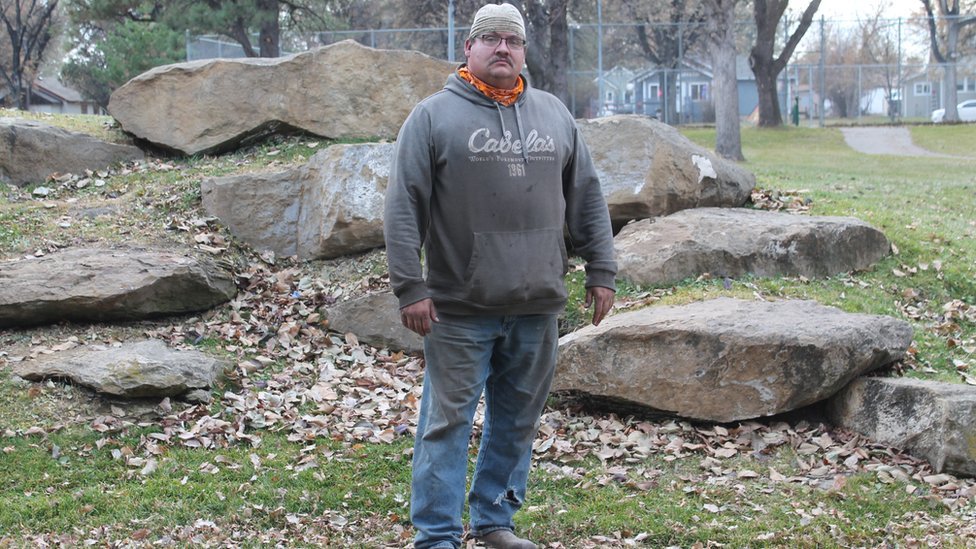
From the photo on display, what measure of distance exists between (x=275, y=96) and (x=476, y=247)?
7.65m

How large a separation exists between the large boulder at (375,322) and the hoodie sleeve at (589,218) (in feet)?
10.9

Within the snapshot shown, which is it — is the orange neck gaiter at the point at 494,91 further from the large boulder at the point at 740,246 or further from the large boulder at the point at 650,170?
the large boulder at the point at 650,170

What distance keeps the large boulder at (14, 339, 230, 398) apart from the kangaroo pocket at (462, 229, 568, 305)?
2932mm

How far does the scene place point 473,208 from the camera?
4047 mm

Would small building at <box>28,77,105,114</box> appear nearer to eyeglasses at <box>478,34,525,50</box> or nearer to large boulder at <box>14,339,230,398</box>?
large boulder at <box>14,339,230,398</box>

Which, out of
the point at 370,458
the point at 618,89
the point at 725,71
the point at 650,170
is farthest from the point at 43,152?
the point at 618,89

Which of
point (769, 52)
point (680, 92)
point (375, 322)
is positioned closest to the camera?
point (375, 322)

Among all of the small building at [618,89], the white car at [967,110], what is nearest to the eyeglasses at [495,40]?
the small building at [618,89]

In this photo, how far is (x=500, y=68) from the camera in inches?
162

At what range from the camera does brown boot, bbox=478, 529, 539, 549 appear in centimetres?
428

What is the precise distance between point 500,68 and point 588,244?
879mm

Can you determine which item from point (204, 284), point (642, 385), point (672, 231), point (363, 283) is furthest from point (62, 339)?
point (672, 231)

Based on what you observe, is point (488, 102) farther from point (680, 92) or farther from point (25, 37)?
point (25, 37)

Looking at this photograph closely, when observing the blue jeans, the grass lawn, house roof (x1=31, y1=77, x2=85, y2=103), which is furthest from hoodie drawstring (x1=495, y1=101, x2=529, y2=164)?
house roof (x1=31, y1=77, x2=85, y2=103)
